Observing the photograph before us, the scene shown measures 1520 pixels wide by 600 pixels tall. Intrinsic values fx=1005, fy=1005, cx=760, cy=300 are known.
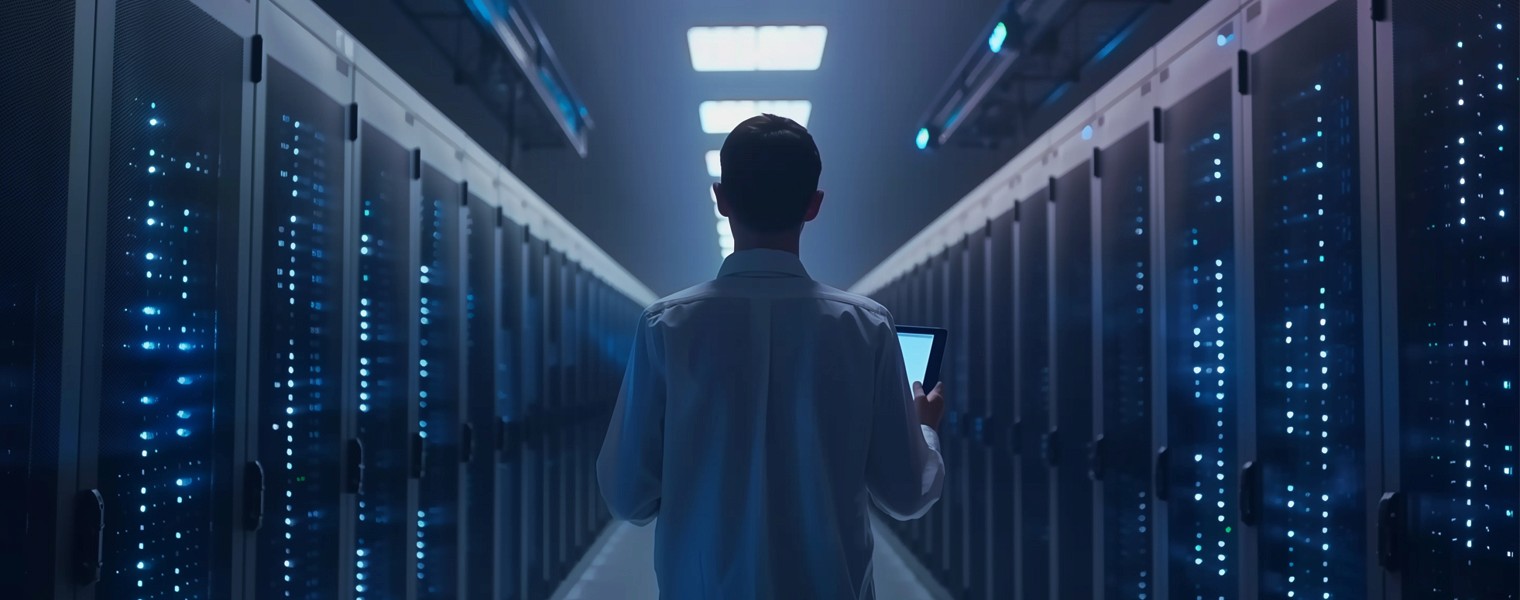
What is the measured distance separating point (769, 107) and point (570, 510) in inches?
117

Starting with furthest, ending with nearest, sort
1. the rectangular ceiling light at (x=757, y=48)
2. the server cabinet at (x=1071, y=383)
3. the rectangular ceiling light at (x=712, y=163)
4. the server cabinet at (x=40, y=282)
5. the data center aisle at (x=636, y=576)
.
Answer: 1. the rectangular ceiling light at (x=712, y=163)
2. the data center aisle at (x=636, y=576)
3. the rectangular ceiling light at (x=757, y=48)
4. the server cabinet at (x=1071, y=383)
5. the server cabinet at (x=40, y=282)

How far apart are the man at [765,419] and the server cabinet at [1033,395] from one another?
7.65 feet

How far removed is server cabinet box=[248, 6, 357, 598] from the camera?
75.5 inches

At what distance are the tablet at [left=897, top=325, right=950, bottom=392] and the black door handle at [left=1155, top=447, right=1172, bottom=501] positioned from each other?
3.48 ft

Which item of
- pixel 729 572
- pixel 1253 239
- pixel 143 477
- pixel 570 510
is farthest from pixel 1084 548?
pixel 570 510

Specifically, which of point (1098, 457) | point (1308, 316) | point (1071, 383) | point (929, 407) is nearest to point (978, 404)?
point (1071, 383)

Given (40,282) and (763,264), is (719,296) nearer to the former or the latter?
(763,264)

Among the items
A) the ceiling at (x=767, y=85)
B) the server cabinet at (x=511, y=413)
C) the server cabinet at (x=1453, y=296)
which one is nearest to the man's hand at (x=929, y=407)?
the server cabinet at (x=1453, y=296)

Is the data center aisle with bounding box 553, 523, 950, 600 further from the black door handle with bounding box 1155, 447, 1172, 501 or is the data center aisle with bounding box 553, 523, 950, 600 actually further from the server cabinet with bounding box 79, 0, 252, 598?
the server cabinet with bounding box 79, 0, 252, 598

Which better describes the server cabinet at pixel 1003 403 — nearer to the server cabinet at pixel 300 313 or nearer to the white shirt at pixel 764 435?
the server cabinet at pixel 300 313

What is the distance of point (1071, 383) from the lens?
3227mm

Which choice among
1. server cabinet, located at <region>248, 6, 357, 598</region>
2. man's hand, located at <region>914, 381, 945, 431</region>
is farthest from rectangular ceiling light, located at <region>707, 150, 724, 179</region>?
man's hand, located at <region>914, 381, 945, 431</region>

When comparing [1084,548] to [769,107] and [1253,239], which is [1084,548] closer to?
[1253,239]

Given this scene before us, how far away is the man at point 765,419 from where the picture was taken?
4.25 feet
